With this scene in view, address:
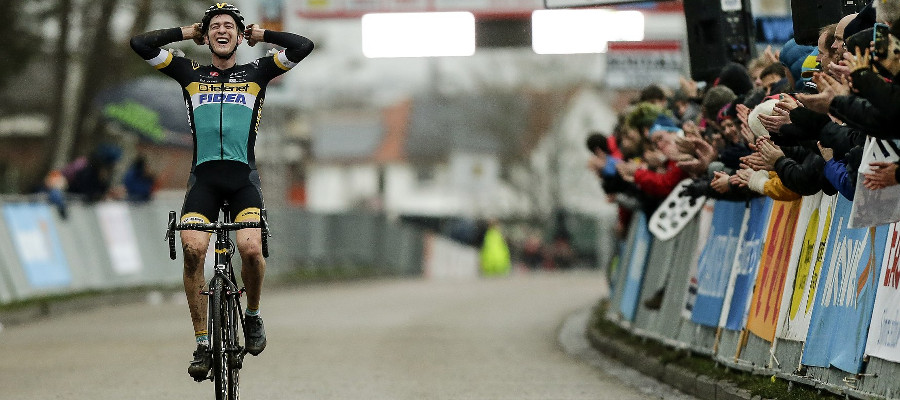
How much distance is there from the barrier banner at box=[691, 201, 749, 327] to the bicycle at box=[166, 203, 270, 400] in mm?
3834

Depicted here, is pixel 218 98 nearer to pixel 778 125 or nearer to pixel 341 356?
pixel 778 125

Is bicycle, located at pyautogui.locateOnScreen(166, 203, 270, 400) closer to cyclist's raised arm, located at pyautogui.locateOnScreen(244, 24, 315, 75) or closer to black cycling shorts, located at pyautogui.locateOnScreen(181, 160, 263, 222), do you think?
black cycling shorts, located at pyautogui.locateOnScreen(181, 160, 263, 222)

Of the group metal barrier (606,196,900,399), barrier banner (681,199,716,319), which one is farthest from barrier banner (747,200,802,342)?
barrier banner (681,199,716,319)

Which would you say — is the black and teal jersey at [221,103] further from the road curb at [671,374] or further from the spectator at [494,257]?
the spectator at [494,257]

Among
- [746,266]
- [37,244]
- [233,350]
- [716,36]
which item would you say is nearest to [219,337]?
[233,350]

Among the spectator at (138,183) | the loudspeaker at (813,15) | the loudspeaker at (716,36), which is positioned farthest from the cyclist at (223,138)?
the spectator at (138,183)

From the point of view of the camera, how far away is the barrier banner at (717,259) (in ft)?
39.7

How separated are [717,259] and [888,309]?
155 inches

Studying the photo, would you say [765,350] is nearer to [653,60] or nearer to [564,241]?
[653,60]

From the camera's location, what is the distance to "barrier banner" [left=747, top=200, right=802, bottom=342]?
10.6 m

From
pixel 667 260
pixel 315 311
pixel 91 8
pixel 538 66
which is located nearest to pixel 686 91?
pixel 667 260

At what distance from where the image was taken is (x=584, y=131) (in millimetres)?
83625

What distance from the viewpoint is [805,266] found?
1019 cm

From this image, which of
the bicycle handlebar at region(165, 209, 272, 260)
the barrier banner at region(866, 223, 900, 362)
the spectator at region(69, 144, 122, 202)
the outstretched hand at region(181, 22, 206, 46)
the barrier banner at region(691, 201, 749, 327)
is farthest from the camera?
the spectator at region(69, 144, 122, 202)
